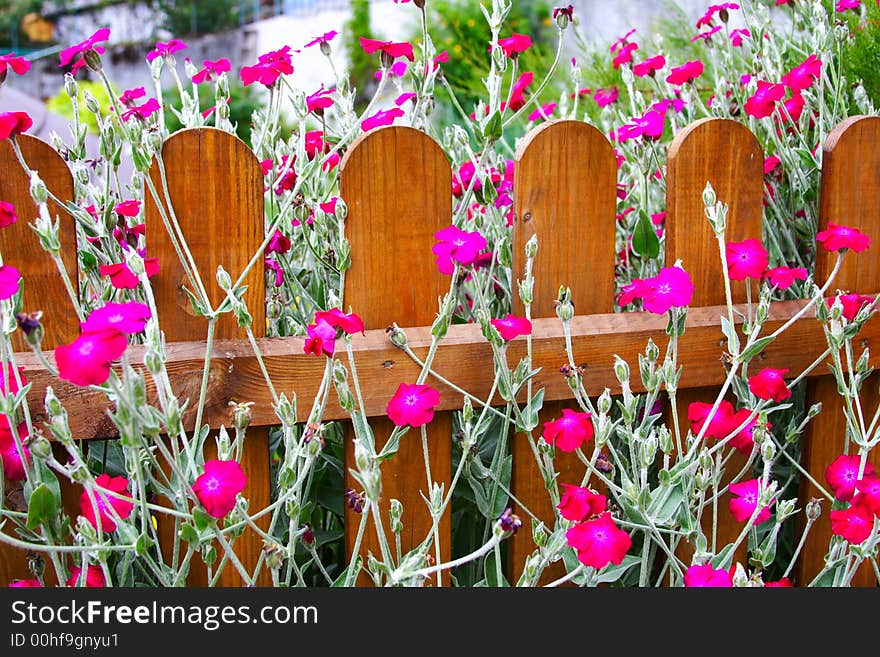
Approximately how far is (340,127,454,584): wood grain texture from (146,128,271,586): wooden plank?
0.12 m

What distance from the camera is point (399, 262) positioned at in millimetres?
1298

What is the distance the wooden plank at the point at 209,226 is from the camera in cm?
120

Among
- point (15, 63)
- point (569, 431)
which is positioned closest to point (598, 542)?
point (569, 431)

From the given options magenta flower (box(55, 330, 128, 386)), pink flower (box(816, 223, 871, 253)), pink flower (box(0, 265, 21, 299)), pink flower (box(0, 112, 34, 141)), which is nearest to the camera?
magenta flower (box(55, 330, 128, 386))

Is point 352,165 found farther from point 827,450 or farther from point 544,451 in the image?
point 827,450

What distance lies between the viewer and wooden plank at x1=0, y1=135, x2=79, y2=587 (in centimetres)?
117

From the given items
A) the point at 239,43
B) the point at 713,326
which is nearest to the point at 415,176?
the point at 713,326

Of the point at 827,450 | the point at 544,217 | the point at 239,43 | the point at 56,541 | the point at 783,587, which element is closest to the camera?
the point at 56,541

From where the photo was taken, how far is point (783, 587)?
120 centimetres

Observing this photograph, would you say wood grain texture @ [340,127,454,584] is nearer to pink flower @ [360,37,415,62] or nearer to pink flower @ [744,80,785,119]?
pink flower @ [360,37,415,62]

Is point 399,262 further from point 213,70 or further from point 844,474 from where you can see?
point 844,474

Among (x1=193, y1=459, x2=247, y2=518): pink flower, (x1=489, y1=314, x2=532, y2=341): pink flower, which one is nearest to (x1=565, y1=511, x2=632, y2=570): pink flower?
(x1=489, y1=314, x2=532, y2=341): pink flower

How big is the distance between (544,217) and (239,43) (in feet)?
40.7

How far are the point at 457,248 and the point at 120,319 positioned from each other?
0.41m
